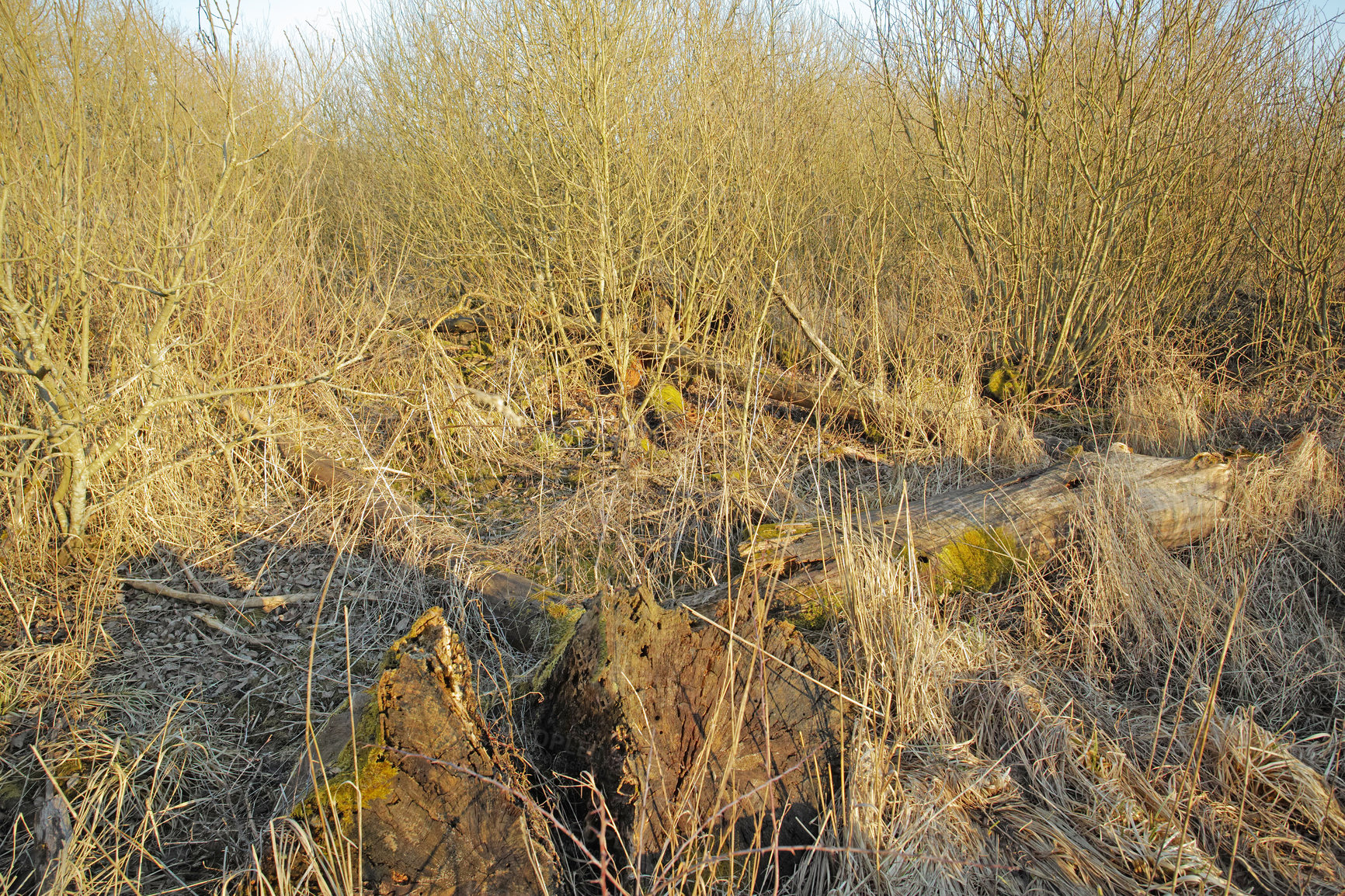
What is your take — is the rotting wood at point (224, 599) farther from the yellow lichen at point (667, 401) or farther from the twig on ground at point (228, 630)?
the yellow lichen at point (667, 401)

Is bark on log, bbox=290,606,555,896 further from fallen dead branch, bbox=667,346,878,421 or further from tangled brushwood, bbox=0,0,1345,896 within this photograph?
fallen dead branch, bbox=667,346,878,421

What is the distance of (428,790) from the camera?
1.64 meters

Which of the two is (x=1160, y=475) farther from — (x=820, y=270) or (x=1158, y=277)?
(x=820, y=270)

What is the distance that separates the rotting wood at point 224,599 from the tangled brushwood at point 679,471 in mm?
23

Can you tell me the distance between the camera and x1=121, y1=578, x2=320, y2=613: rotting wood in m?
3.07

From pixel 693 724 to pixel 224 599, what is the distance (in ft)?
7.52

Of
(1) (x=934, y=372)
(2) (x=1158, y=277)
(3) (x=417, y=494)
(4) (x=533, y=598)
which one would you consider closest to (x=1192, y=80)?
(2) (x=1158, y=277)

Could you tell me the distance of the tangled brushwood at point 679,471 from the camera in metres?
1.85

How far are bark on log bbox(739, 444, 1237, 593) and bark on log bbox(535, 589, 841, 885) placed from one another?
756 mm

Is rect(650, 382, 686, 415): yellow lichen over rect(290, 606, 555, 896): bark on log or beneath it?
over

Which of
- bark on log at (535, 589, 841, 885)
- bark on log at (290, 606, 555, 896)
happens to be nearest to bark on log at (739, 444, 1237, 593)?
bark on log at (535, 589, 841, 885)

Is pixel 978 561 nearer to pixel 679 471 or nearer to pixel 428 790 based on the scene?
pixel 679 471

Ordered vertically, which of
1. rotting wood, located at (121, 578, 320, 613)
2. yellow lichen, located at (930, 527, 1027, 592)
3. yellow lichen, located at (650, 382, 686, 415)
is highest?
yellow lichen, located at (650, 382, 686, 415)

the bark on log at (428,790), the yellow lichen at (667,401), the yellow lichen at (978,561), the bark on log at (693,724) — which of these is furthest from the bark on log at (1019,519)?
the yellow lichen at (667,401)
